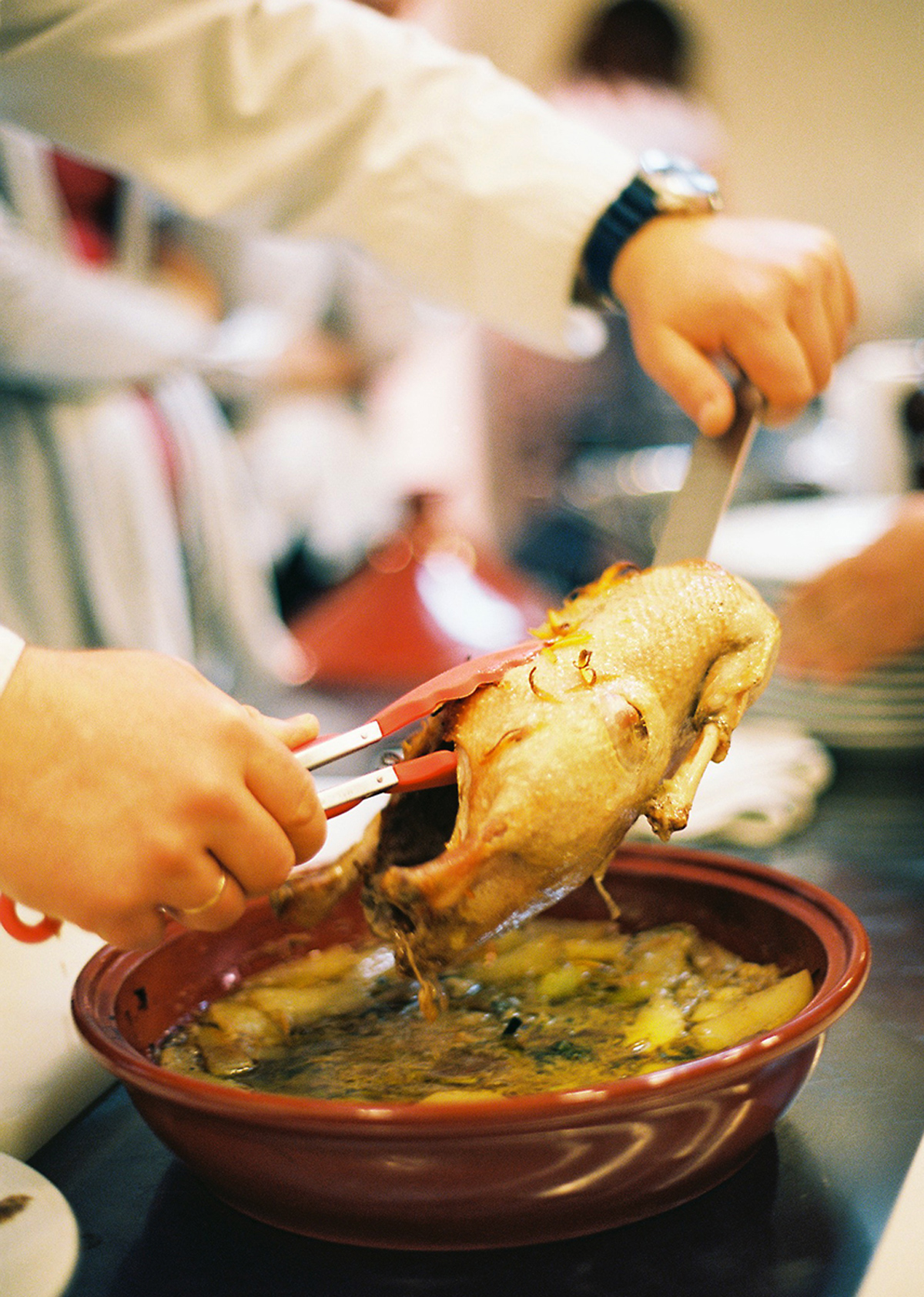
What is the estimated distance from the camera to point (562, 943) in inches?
43.2

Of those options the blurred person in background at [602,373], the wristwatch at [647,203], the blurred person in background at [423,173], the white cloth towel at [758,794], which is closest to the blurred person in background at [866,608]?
the white cloth towel at [758,794]

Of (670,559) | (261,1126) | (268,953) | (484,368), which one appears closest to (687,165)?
(670,559)

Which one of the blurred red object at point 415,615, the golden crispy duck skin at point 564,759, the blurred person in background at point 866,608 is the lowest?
the blurred red object at point 415,615

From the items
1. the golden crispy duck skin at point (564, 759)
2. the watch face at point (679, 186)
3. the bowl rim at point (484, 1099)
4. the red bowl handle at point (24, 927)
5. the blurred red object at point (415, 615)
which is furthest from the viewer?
the blurred red object at point (415, 615)

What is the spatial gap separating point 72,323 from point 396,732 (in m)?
1.19

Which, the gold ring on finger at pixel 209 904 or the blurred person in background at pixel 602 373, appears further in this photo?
the blurred person in background at pixel 602 373

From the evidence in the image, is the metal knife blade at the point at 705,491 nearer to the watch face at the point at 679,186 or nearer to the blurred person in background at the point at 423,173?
the blurred person in background at the point at 423,173

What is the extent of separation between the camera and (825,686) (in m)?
1.62

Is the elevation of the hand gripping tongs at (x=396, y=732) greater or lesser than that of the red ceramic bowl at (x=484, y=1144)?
greater

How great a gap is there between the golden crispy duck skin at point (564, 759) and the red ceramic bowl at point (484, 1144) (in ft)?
0.54

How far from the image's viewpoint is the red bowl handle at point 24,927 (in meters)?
0.94

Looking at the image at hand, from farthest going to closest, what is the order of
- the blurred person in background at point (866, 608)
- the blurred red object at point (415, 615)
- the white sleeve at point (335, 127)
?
the blurred red object at point (415, 615) < the blurred person in background at point (866, 608) < the white sleeve at point (335, 127)

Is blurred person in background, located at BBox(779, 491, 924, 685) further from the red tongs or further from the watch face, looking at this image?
the red tongs

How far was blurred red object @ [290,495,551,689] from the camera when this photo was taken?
2492 mm
